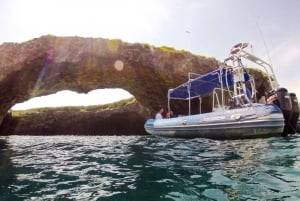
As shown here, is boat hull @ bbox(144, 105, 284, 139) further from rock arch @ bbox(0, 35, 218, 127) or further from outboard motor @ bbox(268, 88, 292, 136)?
rock arch @ bbox(0, 35, 218, 127)

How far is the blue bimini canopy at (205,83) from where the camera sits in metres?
15.2

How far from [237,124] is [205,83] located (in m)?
5.82

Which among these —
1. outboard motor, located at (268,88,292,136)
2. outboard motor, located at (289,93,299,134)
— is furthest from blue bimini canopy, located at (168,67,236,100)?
outboard motor, located at (289,93,299,134)

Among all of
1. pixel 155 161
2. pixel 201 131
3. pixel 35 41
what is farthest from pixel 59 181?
pixel 35 41

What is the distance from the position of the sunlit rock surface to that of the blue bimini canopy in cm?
197

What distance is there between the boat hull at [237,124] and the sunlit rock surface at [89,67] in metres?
6.59

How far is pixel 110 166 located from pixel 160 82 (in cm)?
1510

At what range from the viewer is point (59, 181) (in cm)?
534

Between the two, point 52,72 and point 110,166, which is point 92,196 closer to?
point 110,166

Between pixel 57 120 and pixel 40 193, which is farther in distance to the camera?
pixel 57 120

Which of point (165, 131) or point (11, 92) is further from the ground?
point (11, 92)

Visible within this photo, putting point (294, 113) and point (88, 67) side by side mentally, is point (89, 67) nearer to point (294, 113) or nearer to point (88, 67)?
point (88, 67)

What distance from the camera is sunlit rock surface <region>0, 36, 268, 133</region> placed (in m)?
17.6

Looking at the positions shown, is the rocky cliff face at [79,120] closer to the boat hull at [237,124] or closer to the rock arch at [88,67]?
the rock arch at [88,67]
